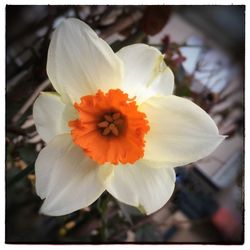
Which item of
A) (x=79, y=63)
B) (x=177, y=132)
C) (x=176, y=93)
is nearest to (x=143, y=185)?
(x=177, y=132)

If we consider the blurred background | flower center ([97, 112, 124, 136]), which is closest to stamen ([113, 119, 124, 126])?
flower center ([97, 112, 124, 136])

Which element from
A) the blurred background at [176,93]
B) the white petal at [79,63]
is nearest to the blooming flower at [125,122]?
the white petal at [79,63]

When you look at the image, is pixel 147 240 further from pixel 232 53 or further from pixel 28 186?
pixel 232 53

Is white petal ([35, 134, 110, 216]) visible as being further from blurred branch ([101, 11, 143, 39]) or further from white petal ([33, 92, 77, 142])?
blurred branch ([101, 11, 143, 39])

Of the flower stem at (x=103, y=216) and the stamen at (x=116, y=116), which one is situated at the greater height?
the stamen at (x=116, y=116)

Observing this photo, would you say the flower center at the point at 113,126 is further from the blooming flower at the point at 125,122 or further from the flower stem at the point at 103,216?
the flower stem at the point at 103,216

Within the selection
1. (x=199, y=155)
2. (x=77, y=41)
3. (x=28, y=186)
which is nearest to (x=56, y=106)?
(x=77, y=41)
